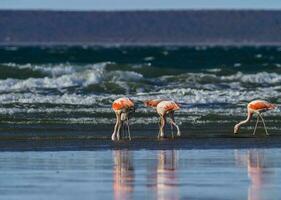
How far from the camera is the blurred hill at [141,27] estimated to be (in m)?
159

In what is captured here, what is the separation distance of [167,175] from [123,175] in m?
0.62

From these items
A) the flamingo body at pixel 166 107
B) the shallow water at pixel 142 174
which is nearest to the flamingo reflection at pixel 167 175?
the shallow water at pixel 142 174

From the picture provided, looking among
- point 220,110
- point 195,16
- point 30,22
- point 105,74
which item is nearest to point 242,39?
point 195,16

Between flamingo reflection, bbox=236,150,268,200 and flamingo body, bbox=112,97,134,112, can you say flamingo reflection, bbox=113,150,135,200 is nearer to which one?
flamingo reflection, bbox=236,150,268,200

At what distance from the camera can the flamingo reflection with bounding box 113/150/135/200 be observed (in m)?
18.4

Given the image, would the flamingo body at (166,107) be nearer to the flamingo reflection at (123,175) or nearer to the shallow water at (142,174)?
the shallow water at (142,174)

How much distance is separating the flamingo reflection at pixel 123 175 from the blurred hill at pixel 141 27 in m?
134

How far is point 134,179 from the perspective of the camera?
19938 millimetres

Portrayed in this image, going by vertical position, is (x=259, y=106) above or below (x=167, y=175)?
above

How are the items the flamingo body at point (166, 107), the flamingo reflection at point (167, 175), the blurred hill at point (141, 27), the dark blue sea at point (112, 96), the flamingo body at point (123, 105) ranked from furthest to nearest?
the blurred hill at point (141, 27) → the dark blue sea at point (112, 96) → the flamingo body at point (166, 107) → the flamingo body at point (123, 105) → the flamingo reflection at point (167, 175)

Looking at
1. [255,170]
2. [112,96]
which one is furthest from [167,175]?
[112,96]

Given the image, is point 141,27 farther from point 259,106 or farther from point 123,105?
point 123,105

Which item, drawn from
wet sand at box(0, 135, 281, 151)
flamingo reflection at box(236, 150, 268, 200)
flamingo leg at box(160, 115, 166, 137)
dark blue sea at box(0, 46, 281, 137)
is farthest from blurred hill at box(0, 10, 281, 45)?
flamingo reflection at box(236, 150, 268, 200)

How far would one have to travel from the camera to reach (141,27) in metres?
164
